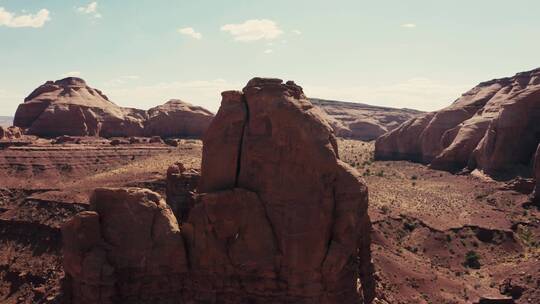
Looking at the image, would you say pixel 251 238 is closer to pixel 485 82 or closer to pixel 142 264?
pixel 142 264

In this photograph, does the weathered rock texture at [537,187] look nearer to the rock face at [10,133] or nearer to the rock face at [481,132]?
the rock face at [481,132]

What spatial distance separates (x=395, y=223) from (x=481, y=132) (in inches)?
1535

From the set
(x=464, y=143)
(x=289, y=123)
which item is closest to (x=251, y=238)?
(x=289, y=123)

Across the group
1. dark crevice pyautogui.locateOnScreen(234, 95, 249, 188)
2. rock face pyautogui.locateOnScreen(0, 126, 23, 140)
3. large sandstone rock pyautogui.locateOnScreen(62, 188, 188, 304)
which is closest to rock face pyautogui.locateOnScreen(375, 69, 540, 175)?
dark crevice pyautogui.locateOnScreen(234, 95, 249, 188)

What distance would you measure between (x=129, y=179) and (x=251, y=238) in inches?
1702

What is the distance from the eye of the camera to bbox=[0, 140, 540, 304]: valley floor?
127 ft

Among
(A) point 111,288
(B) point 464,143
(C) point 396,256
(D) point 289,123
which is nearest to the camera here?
(A) point 111,288

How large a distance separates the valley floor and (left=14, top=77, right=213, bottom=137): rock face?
48.4ft

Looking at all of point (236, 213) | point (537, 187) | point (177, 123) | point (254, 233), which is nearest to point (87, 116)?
point (177, 123)

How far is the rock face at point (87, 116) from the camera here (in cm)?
9312

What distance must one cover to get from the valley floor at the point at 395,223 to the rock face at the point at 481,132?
410cm

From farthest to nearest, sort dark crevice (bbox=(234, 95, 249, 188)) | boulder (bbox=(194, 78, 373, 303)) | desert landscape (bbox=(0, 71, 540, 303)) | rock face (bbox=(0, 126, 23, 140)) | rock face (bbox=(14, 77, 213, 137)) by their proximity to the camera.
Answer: rock face (bbox=(14, 77, 213, 137))
rock face (bbox=(0, 126, 23, 140))
dark crevice (bbox=(234, 95, 249, 188))
desert landscape (bbox=(0, 71, 540, 303))
boulder (bbox=(194, 78, 373, 303))

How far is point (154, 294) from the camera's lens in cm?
2247

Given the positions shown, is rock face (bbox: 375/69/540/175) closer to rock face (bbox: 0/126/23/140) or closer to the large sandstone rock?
the large sandstone rock
